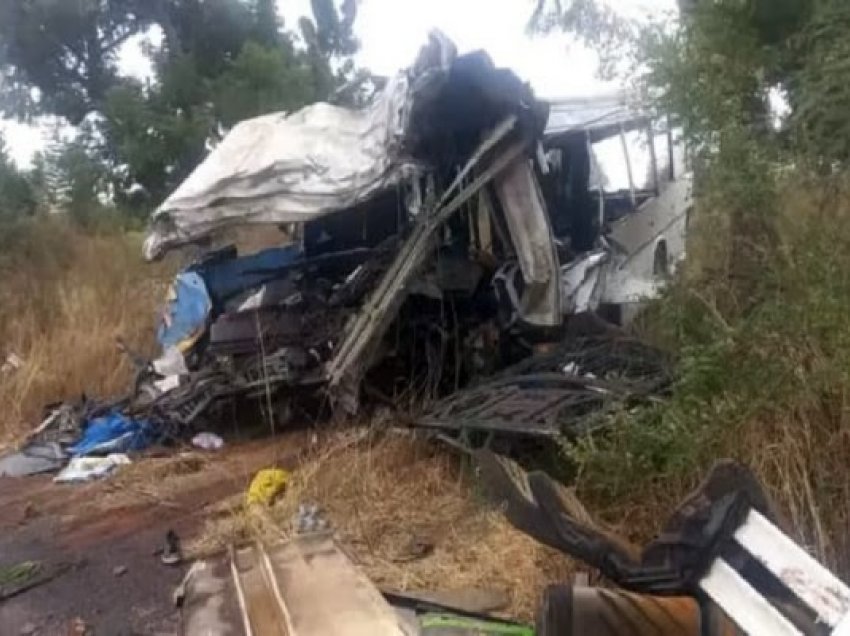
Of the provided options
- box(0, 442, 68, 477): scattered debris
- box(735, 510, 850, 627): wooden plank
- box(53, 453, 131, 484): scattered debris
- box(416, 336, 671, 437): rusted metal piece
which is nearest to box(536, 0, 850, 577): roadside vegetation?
box(416, 336, 671, 437): rusted metal piece

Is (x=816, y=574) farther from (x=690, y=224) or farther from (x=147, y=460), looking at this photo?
(x=147, y=460)

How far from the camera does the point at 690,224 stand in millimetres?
5773

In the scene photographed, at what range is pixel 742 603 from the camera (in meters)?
2.49

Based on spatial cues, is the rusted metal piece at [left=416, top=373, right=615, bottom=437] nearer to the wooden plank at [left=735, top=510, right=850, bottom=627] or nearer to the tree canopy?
the wooden plank at [left=735, top=510, right=850, bottom=627]

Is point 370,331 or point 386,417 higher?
point 370,331

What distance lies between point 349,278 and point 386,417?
4.39 ft

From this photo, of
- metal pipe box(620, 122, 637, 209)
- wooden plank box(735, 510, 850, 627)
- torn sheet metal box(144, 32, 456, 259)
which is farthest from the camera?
metal pipe box(620, 122, 637, 209)

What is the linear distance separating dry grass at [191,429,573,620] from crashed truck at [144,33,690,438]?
1099 millimetres

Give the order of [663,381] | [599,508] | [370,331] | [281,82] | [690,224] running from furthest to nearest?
[281,82] → [370,331] → [690,224] → [663,381] → [599,508]

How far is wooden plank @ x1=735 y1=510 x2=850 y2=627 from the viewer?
2.26 metres

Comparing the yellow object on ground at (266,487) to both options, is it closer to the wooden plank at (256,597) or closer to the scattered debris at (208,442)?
the wooden plank at (256,597)

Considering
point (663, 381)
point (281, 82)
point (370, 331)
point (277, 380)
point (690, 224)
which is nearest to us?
point (663, 381)

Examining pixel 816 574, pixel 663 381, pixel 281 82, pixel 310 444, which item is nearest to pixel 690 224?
pixel 663 381

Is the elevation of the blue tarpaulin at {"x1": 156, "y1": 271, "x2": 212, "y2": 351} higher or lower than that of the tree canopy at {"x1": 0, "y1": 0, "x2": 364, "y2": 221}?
lower
